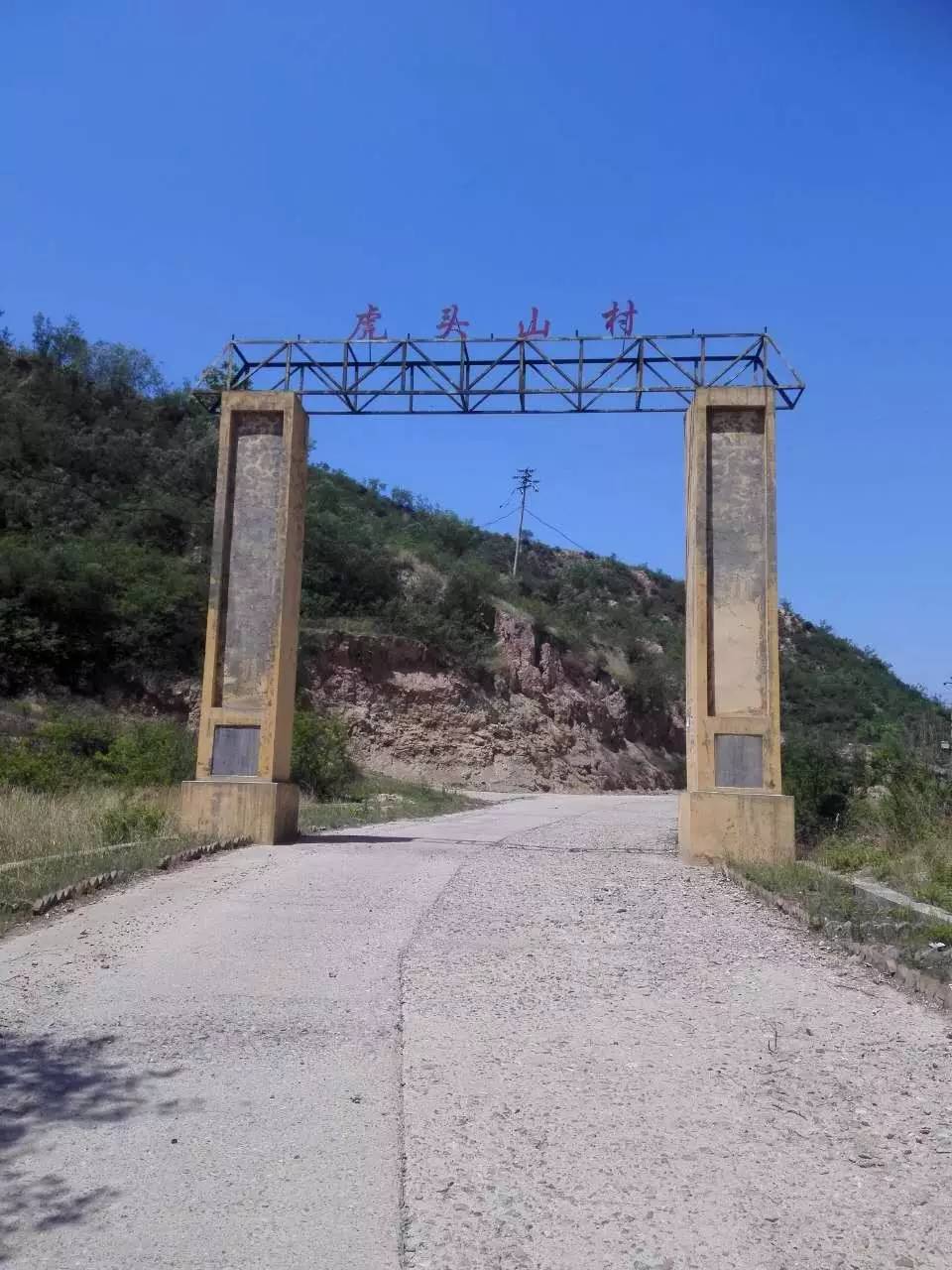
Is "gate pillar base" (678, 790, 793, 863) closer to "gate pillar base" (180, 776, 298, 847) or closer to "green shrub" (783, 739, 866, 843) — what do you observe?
"green shrub" (783, 739, 866, 843)

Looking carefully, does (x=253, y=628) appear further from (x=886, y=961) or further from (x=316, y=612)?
(x=316, y=612)

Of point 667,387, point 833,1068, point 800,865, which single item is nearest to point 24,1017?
point 833,1068

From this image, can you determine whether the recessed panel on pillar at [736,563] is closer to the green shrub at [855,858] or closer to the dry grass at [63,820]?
the green shrub at [855,858]

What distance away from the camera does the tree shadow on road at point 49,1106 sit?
3828 millimetres

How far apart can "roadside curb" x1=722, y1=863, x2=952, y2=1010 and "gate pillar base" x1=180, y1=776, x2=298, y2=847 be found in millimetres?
7828

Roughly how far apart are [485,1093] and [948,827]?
32.7 ft

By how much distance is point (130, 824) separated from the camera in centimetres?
1423

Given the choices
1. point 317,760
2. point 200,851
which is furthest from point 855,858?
point 317,760

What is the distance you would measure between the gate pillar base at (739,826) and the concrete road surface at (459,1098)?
5111 mm

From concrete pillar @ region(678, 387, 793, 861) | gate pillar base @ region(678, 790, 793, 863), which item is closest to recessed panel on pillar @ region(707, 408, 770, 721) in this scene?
concrete pillar @ region(678, 387, 793, 861)

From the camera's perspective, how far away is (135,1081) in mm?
5180

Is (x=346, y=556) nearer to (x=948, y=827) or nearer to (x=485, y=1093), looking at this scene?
(x=948, y=827)

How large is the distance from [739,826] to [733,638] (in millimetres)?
2727

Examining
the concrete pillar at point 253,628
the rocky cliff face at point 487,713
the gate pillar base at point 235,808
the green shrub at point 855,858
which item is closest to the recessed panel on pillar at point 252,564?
the concrete pillar at point 253,628
